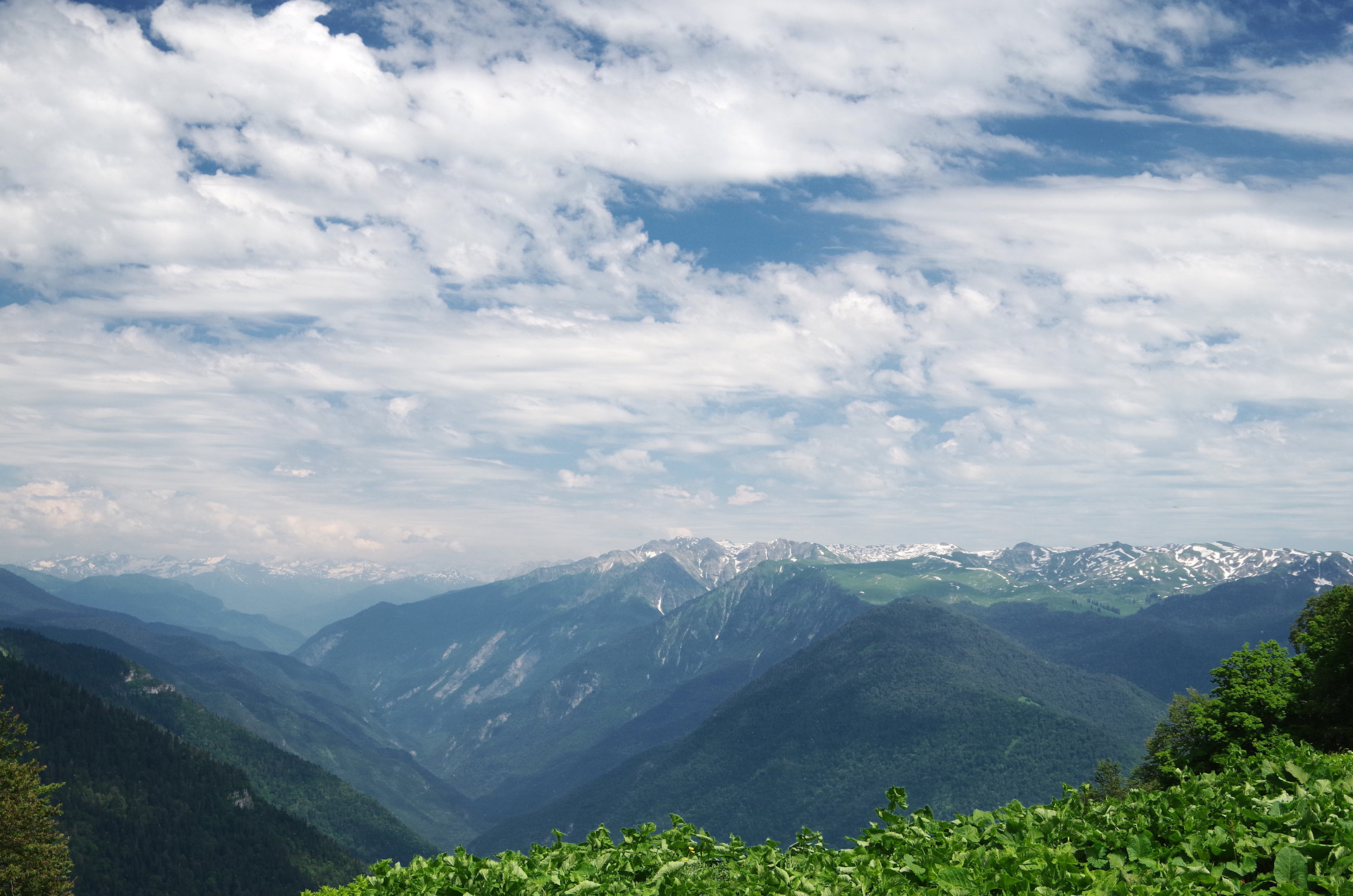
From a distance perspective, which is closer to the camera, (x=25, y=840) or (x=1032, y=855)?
(x=1032, y=855)

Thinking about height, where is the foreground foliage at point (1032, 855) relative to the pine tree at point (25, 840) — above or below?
above

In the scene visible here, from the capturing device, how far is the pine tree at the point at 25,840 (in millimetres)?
69375

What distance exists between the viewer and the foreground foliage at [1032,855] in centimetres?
1295

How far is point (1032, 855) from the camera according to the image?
14.2 metres

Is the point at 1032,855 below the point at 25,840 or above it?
above

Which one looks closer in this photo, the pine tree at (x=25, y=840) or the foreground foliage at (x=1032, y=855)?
the foreground foliage at (x=1032, y=855)

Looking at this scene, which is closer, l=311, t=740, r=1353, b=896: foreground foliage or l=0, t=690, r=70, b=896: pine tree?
l=311, t=740, r=1353, b=896: foreground foliage

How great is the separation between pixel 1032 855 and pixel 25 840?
3381 inches

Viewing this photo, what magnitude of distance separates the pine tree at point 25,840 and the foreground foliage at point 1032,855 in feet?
233

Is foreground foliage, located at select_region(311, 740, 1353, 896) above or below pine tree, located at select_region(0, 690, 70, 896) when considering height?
above

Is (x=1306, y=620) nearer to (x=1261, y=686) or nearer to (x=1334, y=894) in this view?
(x=1261, y=686)

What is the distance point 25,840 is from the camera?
7056 cm

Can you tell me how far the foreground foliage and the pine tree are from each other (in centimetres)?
7095

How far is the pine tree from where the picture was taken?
69.4m
